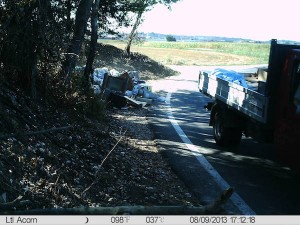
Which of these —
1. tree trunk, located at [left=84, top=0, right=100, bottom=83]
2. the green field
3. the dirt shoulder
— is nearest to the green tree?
the green field

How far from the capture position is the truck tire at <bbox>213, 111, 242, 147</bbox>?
846 cm

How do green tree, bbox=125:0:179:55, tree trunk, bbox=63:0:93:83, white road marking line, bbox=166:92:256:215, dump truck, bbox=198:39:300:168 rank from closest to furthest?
white road marking line, bbox=166:92:256:215, dump truck, bbox=198:39:300:168, tree trunk, bbox=63:0:93:83, green tree, bbox=125:0:179:55

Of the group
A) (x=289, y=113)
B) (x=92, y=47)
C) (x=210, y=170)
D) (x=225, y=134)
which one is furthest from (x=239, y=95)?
(x=92, y=47)

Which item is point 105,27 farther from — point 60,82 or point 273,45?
point 273,45

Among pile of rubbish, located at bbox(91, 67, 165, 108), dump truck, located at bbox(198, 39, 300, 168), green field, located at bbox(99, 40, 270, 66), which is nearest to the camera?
dump truck, located at bbox(198, 39, 300, 168)

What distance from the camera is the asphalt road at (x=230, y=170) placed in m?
5.70

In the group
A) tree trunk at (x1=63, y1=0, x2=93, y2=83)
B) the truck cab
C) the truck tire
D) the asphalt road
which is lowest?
the asphalt road

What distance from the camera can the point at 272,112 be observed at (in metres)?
6.41

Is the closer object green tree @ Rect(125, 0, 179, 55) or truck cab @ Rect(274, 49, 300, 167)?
truck cab @ Rect(274, 49, 300, 167)

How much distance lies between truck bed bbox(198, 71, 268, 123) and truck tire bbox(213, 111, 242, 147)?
1.77 ft

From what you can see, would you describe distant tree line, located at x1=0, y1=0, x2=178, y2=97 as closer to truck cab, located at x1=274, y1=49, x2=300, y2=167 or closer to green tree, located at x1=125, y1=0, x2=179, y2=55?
truck cab, located at x1=274, y1=49, x2=300, y2=167

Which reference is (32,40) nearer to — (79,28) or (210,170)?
(79,28)

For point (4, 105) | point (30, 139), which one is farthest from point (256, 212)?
point (4, 105)

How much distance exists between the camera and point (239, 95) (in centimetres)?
759
